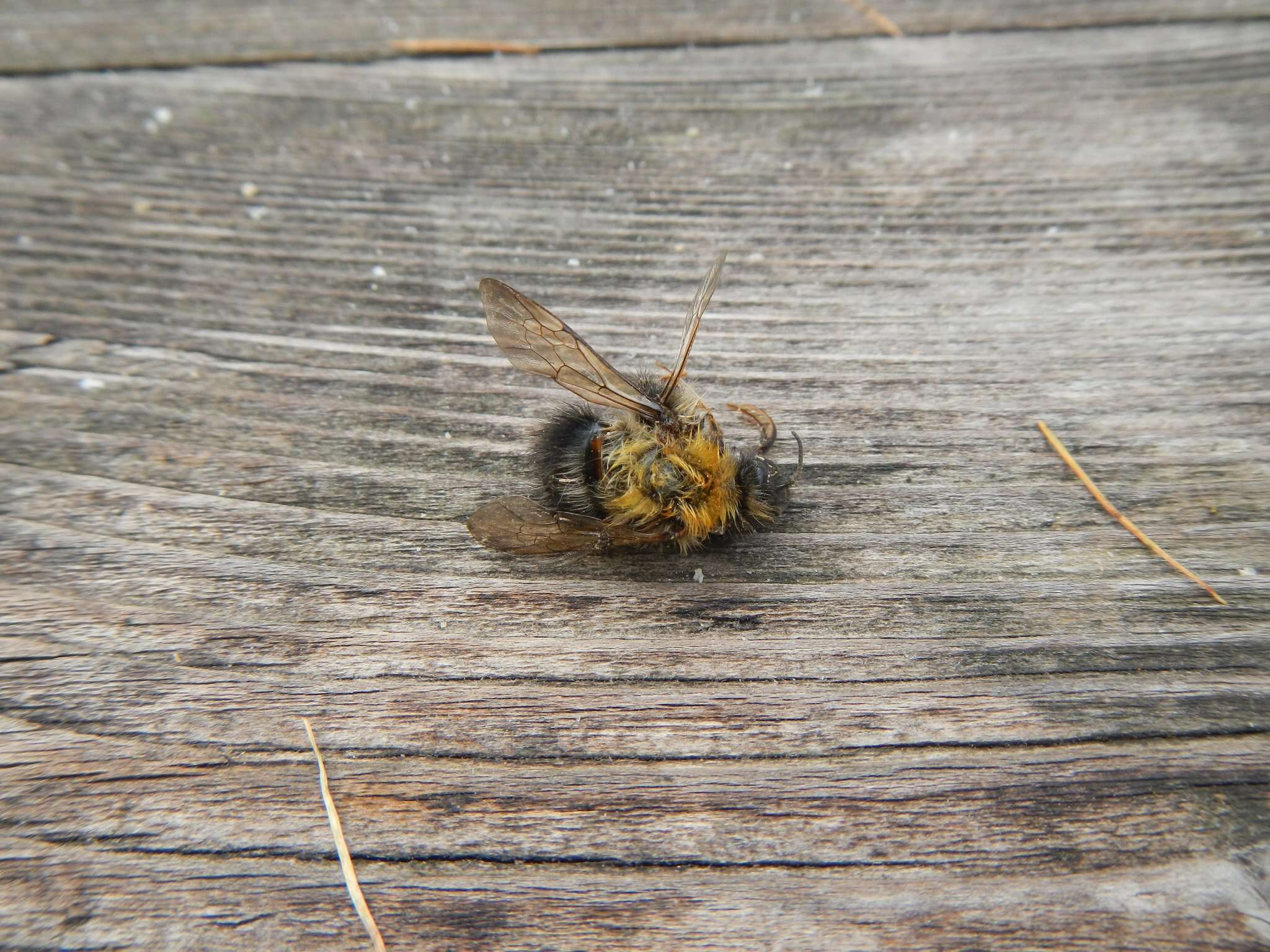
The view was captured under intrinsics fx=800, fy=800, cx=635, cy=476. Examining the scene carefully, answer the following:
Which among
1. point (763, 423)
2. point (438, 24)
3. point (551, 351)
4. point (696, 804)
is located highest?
point (438, 24)

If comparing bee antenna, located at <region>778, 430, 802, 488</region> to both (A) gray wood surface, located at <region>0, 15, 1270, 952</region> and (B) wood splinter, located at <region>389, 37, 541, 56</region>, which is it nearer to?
(A) gray wood surface, located at <region>0, 15, 1270, 952</region>

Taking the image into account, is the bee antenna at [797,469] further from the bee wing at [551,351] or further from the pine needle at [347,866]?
the pine needle at [347,866]

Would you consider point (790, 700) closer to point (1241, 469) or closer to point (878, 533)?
point (878, 533)

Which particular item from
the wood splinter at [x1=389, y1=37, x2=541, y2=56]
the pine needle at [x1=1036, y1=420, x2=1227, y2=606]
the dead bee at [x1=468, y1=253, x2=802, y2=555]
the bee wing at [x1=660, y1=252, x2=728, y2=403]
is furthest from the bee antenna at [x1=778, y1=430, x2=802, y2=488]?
the wood splinter at [x1=389, y1=37, x2=541, y2=56]

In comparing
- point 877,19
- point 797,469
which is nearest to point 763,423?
point 797,469

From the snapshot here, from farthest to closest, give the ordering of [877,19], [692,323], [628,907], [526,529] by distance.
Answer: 1. [877,19]
2. [692,323]
3. [526,529]
4. [628,907]

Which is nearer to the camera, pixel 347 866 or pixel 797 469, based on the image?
pixel 347 866

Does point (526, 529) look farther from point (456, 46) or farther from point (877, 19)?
point (877, 19)
